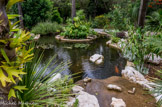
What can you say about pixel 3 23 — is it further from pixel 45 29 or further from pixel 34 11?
pixel 34 11

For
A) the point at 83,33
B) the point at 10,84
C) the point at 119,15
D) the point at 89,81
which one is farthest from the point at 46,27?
the point at 10,84

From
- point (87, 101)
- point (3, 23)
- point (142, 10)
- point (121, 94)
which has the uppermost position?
point (142, 10)

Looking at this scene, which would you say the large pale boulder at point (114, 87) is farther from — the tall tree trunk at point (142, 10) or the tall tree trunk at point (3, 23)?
the tall tree trunk at point (142, 10)

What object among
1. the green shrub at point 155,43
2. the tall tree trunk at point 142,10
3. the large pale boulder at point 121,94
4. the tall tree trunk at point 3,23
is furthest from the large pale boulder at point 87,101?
the tall tree trunk at point 142,10

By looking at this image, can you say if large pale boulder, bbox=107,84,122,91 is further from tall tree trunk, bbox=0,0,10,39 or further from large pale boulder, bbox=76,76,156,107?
tall tree trunk, bbox=0,0,10,39

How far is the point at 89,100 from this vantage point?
235cm

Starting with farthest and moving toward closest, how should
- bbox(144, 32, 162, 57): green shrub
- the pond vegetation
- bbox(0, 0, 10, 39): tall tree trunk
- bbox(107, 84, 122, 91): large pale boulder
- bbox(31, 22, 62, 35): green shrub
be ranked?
bbox(31, 22, 62, 35): green shrub < bbox(107, 84, 122, 91): large pale boulder < bbox(144, 32, 162, 57): green shrub < the pond vegetation < bbox(0, 0, 10, 39): tall tree trunk

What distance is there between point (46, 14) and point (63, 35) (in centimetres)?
394

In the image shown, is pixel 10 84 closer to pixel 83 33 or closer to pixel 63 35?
pixel 83 33

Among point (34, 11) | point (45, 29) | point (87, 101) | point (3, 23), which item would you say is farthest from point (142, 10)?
point (34, 11)

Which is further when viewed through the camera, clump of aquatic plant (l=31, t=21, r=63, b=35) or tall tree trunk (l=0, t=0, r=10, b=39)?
clump of aquatic plant (l=31, t=21, r=63, b=35)

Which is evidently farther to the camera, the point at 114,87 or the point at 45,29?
the point at 45,29

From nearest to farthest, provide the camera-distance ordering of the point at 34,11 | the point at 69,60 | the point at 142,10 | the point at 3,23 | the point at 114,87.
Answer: the point at 3,23
the point at 114,87
the point at 142,10
the point at 69,60
the point at 34,11

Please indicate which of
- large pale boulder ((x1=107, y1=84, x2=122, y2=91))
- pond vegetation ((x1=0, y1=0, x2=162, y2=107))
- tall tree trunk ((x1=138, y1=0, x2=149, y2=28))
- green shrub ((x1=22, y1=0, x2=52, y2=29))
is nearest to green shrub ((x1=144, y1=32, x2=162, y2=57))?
pond vegetation ((x1=0, y1=0, x2=162, y2=107))
